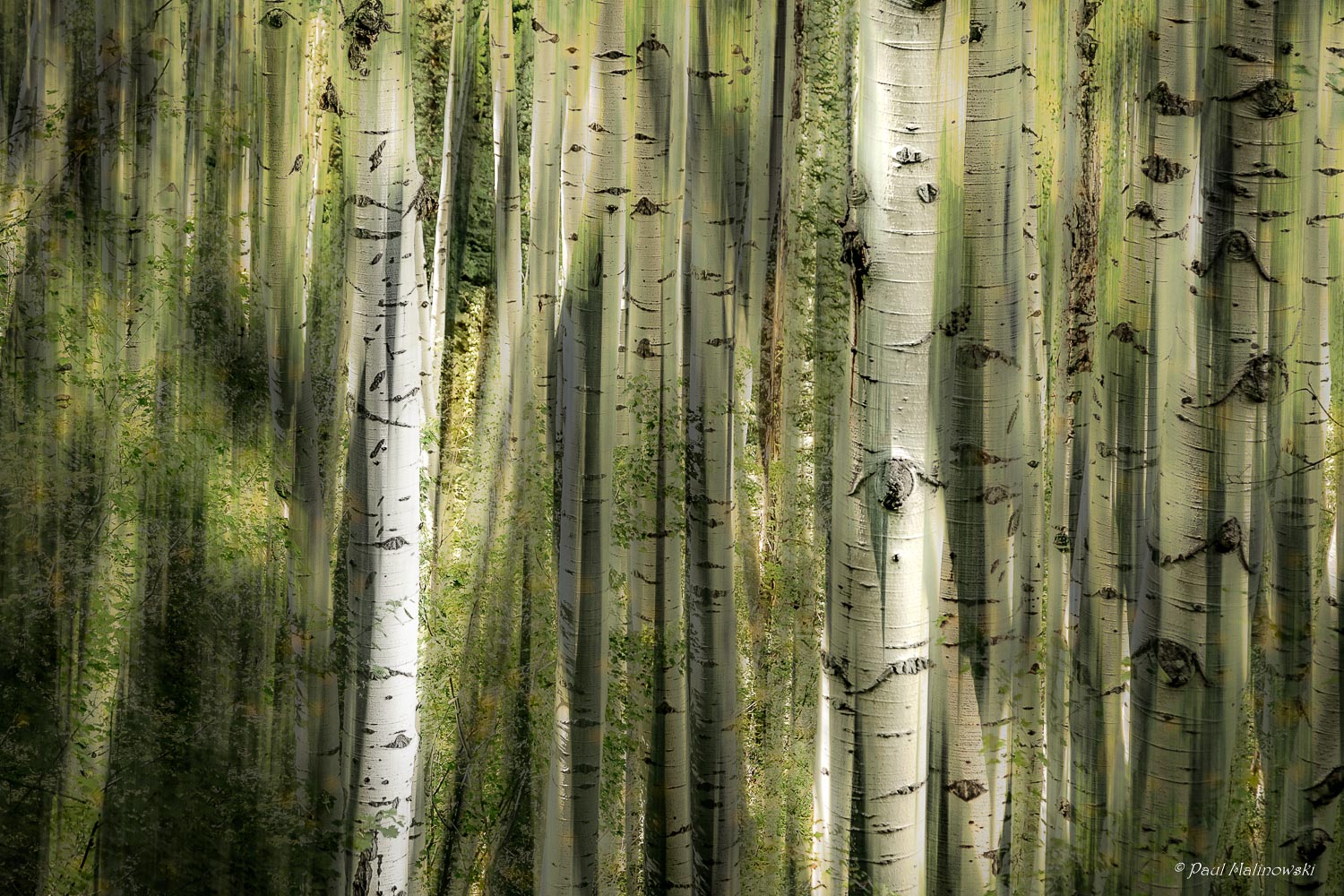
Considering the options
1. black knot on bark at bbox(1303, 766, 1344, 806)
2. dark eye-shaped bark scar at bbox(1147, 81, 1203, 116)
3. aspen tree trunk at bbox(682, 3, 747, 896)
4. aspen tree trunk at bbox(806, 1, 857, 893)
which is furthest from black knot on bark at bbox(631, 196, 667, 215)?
black knot on bark at bbox(1303, 766, 1344, 806)

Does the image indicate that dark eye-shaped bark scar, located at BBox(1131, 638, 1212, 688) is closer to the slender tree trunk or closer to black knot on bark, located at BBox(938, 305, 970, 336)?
the slender tree trunk

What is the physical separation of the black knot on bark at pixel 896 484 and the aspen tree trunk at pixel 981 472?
10 centimetres

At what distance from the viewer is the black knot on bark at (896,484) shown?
142cm

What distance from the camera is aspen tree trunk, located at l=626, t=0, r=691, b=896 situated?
80.2 inches

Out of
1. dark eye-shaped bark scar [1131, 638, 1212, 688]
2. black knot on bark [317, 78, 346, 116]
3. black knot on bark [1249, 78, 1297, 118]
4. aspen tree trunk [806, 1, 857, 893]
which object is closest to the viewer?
black knot on bark [1249, 78, 1297, 118]

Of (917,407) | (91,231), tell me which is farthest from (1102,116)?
(91,231)

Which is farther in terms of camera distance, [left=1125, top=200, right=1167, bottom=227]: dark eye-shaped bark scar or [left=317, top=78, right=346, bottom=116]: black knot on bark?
[left=317, top=78, right=346, bottom=116]: black knot on bark

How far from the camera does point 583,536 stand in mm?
2184

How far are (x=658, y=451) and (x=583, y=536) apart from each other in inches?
12.8

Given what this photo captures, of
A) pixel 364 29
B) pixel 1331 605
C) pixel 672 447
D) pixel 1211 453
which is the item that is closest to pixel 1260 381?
pixel 1211 453

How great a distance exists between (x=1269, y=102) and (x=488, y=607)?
2.12m

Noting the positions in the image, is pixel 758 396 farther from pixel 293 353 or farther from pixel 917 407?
pixel 293 353

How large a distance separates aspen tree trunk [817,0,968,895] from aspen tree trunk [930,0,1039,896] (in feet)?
0.12

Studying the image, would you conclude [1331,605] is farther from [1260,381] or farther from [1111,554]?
[1260,381]
